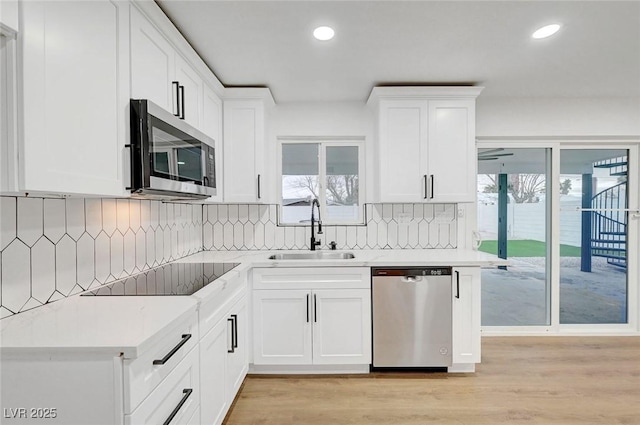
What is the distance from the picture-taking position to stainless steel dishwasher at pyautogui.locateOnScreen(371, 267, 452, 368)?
2.63m

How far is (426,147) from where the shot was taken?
2980 millimetres

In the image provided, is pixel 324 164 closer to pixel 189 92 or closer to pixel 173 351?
pixel 189 92

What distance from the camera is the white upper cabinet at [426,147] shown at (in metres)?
2.96

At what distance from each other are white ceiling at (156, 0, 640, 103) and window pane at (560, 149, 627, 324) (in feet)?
2.50

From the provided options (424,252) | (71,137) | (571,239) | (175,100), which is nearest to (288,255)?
(424,252)

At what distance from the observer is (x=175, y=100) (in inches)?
79.7

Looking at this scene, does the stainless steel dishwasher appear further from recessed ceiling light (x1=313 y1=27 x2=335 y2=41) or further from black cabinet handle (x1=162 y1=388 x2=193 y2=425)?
recessed ceiling light (x1=313 y1=27 x2=335 y2=41)

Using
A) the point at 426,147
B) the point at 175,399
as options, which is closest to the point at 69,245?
the point at 175,399

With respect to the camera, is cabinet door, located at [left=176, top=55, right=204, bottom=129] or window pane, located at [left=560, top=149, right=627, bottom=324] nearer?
cabinet door, located at [left=176, top=55, right=204, bottom=129]

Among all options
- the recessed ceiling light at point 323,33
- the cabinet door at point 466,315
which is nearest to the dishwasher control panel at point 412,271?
the cabinet door at point 466,315

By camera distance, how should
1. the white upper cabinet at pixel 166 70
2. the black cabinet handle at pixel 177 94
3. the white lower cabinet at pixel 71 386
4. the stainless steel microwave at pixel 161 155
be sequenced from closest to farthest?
the white lower cabinet at pixel 71 386 < the stainless steel microwave at pixel 161 155 < the white upper cabinet at pixel 166 70 < the black cabinet handle at pixel 177 94

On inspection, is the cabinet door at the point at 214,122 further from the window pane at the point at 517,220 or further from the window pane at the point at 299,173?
the window pane at the point at 517,220

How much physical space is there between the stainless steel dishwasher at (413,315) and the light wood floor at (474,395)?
0.59 ft

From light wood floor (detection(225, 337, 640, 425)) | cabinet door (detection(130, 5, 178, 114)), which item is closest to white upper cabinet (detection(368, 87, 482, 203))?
light wood floor (detection(225, 337, 640, 425))
